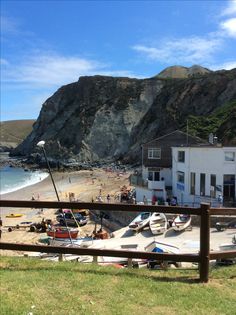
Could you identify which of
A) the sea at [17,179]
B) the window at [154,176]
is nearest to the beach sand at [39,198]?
the sea at [17,179]

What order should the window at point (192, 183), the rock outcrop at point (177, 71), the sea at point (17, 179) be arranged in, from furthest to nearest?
the rock outcrop at point (177, 71) < the sea at point (17, 179) < the window at point (192, 183)

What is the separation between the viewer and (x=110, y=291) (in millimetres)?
6566

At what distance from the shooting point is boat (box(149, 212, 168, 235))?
2407 cm

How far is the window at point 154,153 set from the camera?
45.7 meters

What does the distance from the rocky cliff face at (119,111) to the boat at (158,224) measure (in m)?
77.6

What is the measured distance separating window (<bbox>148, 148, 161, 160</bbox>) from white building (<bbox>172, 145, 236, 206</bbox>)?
7.20 meters

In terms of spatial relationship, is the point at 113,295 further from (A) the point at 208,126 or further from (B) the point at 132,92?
(B) the point at 132,92

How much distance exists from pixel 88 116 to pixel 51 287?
13206 centimetres

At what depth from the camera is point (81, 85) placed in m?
149

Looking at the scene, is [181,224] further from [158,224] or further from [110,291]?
[110,291]

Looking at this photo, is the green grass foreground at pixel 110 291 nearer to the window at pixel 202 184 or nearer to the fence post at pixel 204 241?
the fence post at pixel 204 241

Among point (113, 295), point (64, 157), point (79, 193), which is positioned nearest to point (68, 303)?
point (113, 295)

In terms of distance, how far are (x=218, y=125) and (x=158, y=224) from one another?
2225 inches

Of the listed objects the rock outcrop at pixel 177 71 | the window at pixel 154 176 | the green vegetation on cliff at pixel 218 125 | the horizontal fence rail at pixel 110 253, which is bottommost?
the window at pixel 154 176
